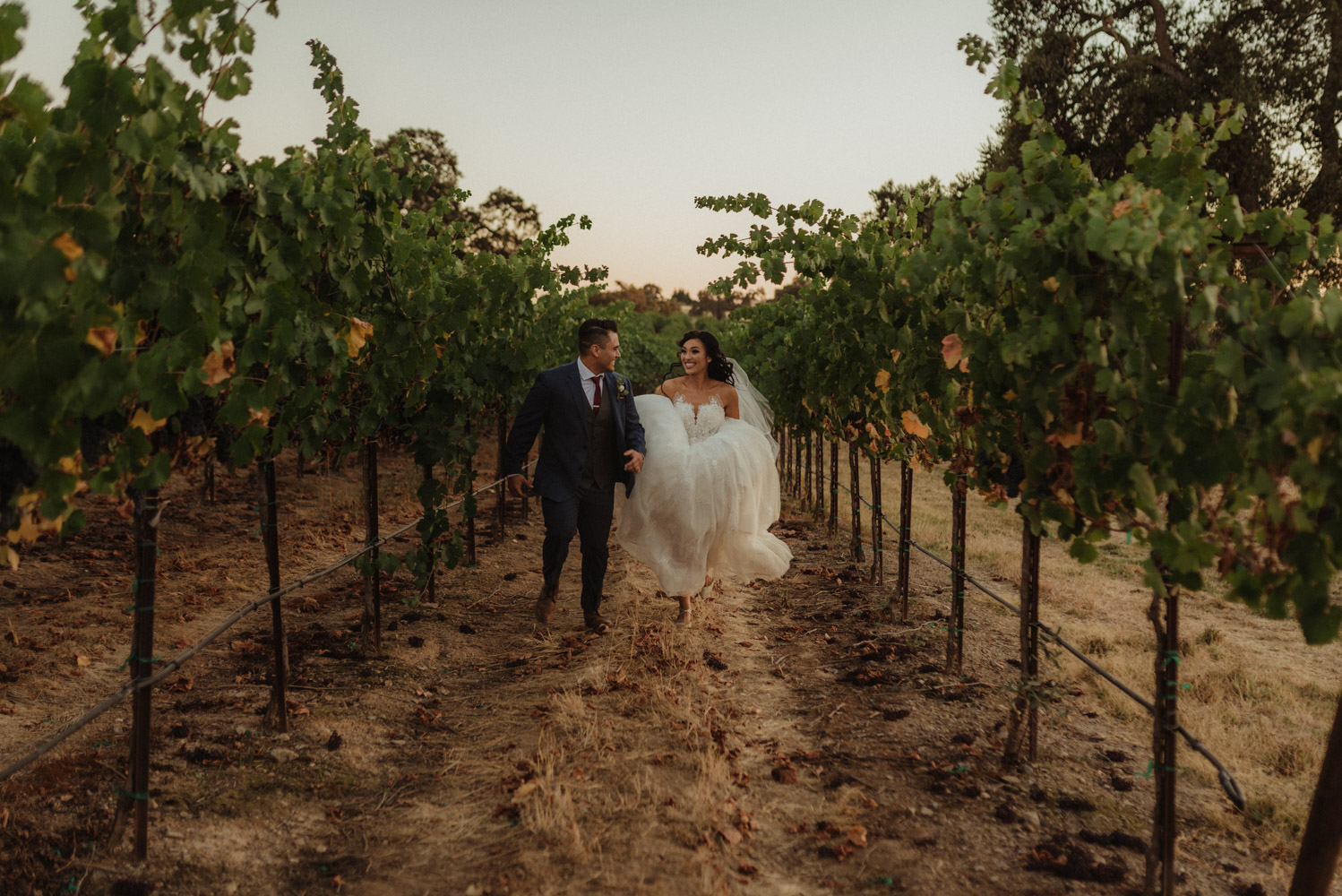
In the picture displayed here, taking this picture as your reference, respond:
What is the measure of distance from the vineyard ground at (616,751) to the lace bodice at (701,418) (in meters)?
1.30

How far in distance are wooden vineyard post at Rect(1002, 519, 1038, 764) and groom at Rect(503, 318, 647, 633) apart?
2.60 metres

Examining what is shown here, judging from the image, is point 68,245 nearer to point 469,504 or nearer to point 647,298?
point 469,504

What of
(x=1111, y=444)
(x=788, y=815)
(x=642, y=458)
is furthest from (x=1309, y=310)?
(x=642, y=458)

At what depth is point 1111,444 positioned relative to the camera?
8.52ft

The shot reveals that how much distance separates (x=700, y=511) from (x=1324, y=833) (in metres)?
3.68

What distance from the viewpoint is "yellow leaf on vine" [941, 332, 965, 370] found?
371 centimetres

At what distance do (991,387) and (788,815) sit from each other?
74.0 inches

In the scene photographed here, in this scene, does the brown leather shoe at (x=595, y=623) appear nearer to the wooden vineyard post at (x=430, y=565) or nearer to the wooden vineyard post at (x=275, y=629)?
the wooden vineyard post at (x=430, y=565)

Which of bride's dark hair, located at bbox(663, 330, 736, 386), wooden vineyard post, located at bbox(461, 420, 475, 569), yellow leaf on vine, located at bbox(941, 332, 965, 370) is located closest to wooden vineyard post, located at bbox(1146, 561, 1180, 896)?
yellow leaf on vine, located at bbox(941, 332, 965, 370)

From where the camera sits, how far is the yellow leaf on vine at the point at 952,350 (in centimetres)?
371

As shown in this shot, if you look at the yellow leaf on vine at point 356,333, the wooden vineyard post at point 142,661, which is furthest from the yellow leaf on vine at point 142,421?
the yellow leaf on vine at point 356,333

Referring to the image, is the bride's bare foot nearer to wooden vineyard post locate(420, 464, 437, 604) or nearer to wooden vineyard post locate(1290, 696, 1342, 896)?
wooden vineyard post locate(420, 464, 437, 604)

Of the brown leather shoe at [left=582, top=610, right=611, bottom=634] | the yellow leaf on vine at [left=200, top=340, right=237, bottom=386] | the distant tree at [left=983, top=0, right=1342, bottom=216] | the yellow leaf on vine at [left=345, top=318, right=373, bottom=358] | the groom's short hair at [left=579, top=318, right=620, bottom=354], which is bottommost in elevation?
the brown leather shoe at [left=582, top=610, right=611, bottom=634]

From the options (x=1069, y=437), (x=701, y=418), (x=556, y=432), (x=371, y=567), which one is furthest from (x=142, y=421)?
(x=701, y=418)
